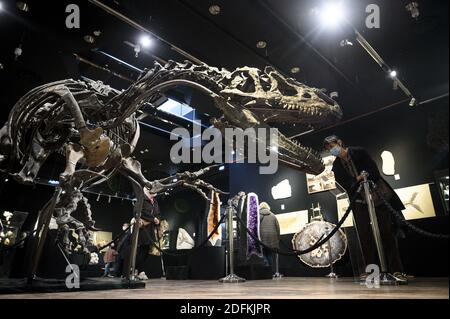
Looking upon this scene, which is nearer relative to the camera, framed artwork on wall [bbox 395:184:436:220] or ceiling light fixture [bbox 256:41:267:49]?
ceiling light fixture [bbox 256:41:267:49]

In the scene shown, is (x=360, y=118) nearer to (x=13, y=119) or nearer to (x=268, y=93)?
(x=268, y=93)

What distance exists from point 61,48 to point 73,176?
3692 mm

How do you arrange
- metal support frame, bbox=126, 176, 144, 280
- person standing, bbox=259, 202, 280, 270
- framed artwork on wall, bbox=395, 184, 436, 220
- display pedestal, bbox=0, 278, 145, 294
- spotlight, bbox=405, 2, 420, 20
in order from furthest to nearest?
person standing, bbox=259, 202, 280, 270 < framed artwork on wall, bbox=395, 184, 436, 220 < spotlight, bbox=405, 2, 420, 20 < metal support frame, bbox=126, 176, 144, 280 < display pedestal, bbox=0, 278, 145, 294

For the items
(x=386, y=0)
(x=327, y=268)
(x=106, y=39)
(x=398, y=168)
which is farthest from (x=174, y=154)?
(x=386, y=0)

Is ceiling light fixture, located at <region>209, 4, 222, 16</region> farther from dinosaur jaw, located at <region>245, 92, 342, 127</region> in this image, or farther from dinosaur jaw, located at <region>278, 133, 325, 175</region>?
dinosaur jaw, located at <region>278, 133, 325, 175</region>

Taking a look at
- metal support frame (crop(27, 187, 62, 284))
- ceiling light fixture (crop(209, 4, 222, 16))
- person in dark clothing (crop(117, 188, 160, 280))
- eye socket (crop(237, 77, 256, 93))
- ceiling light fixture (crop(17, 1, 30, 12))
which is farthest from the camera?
person in dark clothing (crop(117, 188, 160, 280))

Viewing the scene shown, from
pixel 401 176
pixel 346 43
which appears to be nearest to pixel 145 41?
pixel 346 43

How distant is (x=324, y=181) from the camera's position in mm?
8984

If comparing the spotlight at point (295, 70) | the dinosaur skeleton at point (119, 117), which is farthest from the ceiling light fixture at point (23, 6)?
the spotlight at point (295, 70)

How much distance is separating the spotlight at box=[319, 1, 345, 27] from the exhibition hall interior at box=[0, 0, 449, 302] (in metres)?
0.03

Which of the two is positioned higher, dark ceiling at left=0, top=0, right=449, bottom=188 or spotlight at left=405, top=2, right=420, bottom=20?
dark ceiling at left=0, top=0, right=449, bottom=188

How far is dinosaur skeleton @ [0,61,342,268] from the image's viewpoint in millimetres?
2846

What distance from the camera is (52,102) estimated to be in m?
4.05

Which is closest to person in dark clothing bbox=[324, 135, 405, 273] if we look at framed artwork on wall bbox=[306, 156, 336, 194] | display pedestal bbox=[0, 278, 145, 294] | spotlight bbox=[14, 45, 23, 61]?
display pedestal bbox=[0, 278, 145, 294]
